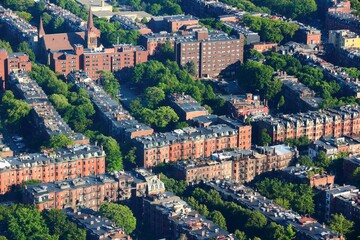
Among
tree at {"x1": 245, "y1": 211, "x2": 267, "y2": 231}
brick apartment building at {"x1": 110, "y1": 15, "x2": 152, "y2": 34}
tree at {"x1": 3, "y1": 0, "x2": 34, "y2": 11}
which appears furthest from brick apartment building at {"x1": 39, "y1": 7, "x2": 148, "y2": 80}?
tree at {"x1": 245, "y1": 211, "x2": 267, "y2": 231}

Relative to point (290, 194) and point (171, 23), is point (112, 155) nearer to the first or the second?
point (290, 194)

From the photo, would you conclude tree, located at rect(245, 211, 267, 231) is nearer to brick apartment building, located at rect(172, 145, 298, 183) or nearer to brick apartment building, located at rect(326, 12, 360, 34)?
brick apartment building, located at rect(172, 145, 298, 183)

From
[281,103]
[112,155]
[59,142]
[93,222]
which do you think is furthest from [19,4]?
[93,222]

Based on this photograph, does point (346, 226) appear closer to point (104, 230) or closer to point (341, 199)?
point (341, 199)

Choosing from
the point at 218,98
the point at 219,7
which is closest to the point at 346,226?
the point at 218,98

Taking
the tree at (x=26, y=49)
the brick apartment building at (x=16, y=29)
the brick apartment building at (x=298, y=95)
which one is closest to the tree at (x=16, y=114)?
the tree at (x=26, y=49)

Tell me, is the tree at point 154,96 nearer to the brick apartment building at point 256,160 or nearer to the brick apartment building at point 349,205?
the brick apartment building at point 256,160
